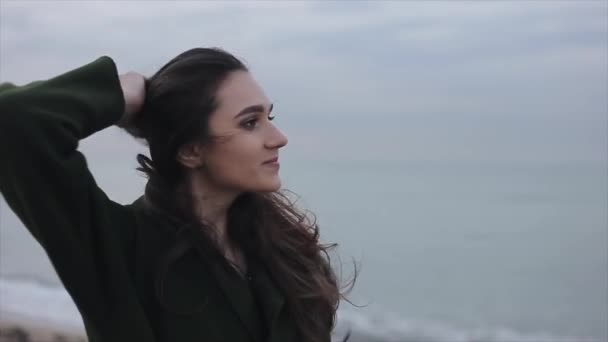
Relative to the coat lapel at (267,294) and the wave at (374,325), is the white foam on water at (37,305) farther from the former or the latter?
the coat lapel at (267,294)

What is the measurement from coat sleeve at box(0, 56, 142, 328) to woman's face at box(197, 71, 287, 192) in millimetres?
246

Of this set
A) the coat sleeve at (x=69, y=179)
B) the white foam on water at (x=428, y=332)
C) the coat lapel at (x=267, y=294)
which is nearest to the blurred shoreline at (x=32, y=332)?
the white foam on water at (x=428, y=332)

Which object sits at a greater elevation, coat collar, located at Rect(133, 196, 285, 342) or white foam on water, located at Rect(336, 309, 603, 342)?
coat collar, located at Rect(133, 196, 285, 342)

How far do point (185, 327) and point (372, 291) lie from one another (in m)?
10.4

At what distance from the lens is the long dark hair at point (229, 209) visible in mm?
2314

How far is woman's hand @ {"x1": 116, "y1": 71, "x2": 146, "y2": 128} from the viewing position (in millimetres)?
2251

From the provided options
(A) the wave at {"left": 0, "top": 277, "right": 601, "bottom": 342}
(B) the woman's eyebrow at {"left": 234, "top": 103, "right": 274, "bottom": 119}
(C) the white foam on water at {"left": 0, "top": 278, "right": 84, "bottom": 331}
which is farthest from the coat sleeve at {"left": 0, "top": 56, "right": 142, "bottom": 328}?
(A) the wave at {"left": 0, "top": 277, "right": 601, "bottom": 342}

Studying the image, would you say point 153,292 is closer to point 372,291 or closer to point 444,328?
point 444,328

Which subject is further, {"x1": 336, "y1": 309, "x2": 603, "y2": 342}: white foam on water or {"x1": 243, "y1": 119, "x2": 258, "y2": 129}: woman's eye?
{"x1": 336, "y1": 309, "x2": 603, "y2": 342}: white foam on water

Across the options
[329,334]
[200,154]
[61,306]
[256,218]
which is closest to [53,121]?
[200,154]

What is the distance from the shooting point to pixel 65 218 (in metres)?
1.99

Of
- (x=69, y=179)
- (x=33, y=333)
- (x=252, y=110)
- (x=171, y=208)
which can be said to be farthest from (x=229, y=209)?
(x=33, y=333)

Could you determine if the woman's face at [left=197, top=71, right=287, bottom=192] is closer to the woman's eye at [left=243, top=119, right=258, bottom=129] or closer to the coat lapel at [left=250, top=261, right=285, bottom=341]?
the woman's eye at [left=243, top=119, right=258, bottom=129]

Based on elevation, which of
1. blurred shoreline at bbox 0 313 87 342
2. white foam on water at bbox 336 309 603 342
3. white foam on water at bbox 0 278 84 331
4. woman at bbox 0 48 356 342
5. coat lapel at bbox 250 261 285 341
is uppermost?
woman at bbox 0 48 356 342
